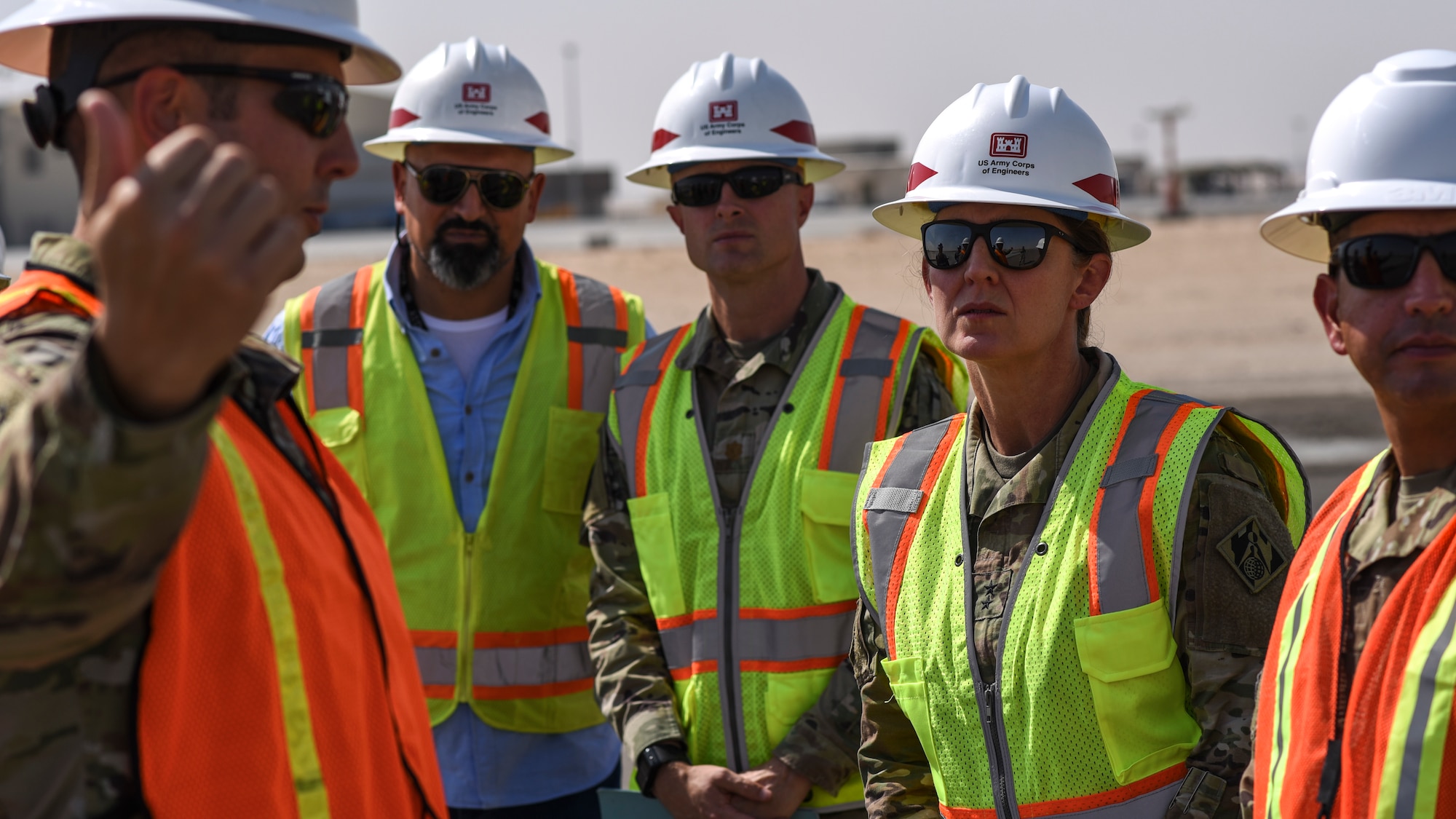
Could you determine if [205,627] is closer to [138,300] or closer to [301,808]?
[301,808]

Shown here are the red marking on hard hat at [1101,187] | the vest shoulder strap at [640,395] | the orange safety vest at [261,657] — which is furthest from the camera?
the vest shoulder strap at [640,395]

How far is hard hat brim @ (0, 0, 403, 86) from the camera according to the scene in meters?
1.95

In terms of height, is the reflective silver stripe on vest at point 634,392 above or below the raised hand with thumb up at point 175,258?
below

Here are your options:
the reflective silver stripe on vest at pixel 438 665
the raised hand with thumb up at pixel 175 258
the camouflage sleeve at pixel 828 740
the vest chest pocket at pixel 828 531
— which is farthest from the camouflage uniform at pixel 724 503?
the raised hand with thumb up at pixel 175 258

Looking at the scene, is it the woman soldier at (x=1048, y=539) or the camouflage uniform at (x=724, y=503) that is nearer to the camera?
the woman soldier at (x=1048, y=539)

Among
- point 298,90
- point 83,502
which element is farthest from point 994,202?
point 83,502

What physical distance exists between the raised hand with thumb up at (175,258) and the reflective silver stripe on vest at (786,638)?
8.13 ft

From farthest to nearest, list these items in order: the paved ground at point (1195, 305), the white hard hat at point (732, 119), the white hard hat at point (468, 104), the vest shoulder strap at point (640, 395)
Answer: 1. the paved ground at point (1195, 305)
2. the white hard hat at point (468, 104)
3. the white hard hat at point (732, 119)
4. the vest shoulder strap at point (640, 395)

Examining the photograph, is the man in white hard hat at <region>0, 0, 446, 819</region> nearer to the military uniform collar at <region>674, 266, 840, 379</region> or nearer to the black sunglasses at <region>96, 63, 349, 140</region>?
the black sunglasses at <region>96, 63, 349, 140</region>

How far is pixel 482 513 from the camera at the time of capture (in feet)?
13.9

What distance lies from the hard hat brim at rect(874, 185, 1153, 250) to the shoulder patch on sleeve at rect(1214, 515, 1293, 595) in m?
0.85

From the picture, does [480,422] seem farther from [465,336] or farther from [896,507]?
[896,507]

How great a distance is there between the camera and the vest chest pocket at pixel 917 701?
2912 millimetres

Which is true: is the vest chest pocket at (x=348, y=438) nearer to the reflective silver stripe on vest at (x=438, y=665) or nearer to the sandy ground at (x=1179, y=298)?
the reflective silver stripe on vest at (x=438, y=665)
